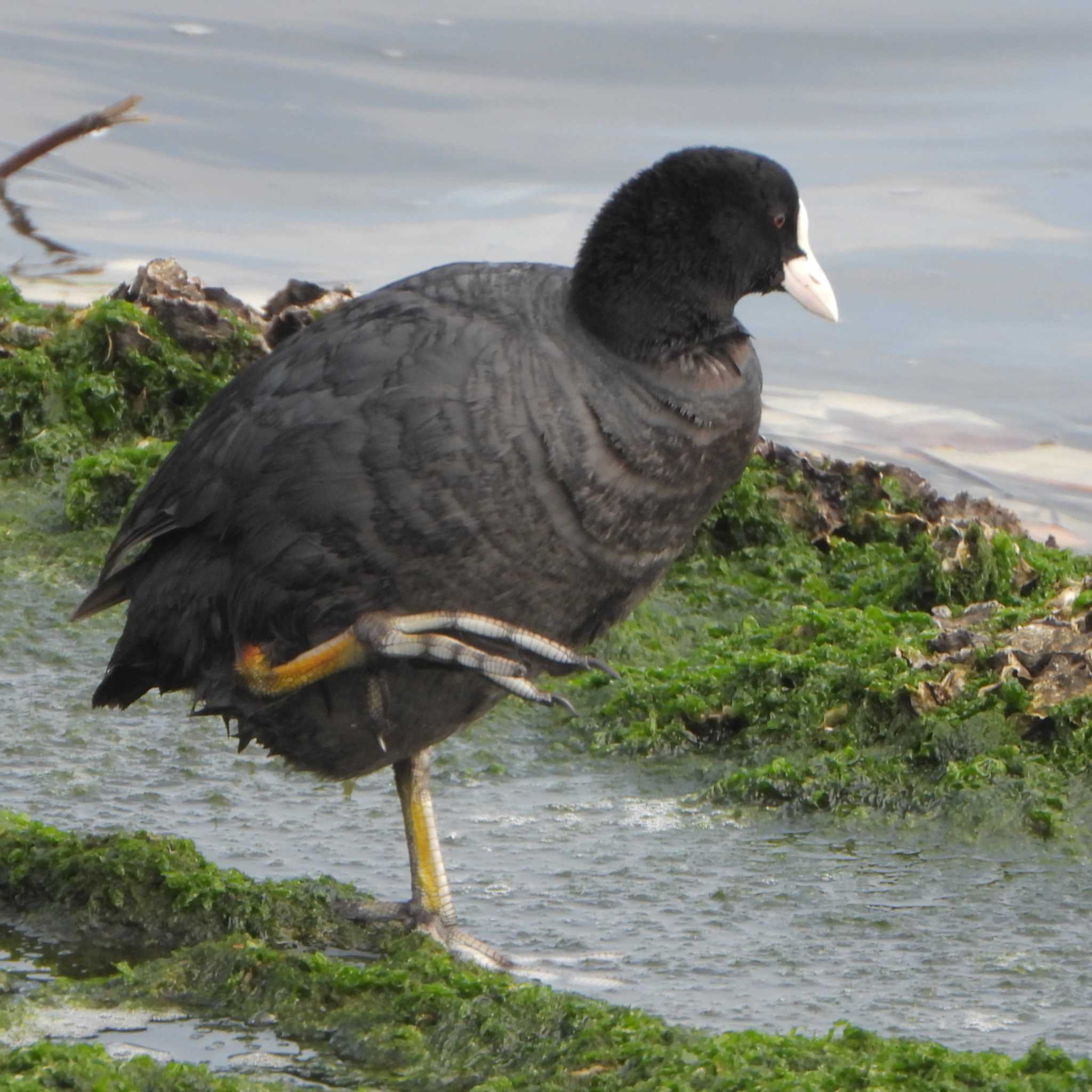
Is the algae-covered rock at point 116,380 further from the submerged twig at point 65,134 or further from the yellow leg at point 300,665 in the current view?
the yellow leg at point 300,665

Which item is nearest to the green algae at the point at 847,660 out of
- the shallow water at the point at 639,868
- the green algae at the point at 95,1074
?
the shallow water at the point at 639,868

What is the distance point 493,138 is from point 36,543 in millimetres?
6291

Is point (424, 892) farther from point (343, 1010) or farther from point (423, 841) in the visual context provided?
point (343, 1010)

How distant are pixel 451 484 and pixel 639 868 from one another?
117 cm

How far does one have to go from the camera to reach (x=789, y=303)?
10.8m

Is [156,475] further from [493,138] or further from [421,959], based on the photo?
[493,138]

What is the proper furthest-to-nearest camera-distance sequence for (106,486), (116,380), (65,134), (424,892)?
(65,134)
(116,380)
(106,486)
(424,892)

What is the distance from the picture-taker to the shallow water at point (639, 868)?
154 inches

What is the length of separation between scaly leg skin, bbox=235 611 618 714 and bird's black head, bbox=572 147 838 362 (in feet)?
2.20

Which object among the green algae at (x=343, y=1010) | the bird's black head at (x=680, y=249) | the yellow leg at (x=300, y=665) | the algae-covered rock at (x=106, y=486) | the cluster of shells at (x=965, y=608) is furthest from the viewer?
the algae-covered rock at (x=106, y=486)

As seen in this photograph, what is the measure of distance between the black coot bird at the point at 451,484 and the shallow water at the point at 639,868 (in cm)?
33

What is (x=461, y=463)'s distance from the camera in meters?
3.89

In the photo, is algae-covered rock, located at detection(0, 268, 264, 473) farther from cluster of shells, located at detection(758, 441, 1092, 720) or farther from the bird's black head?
the bird's black head

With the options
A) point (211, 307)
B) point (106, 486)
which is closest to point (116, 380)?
point (211, 307)
